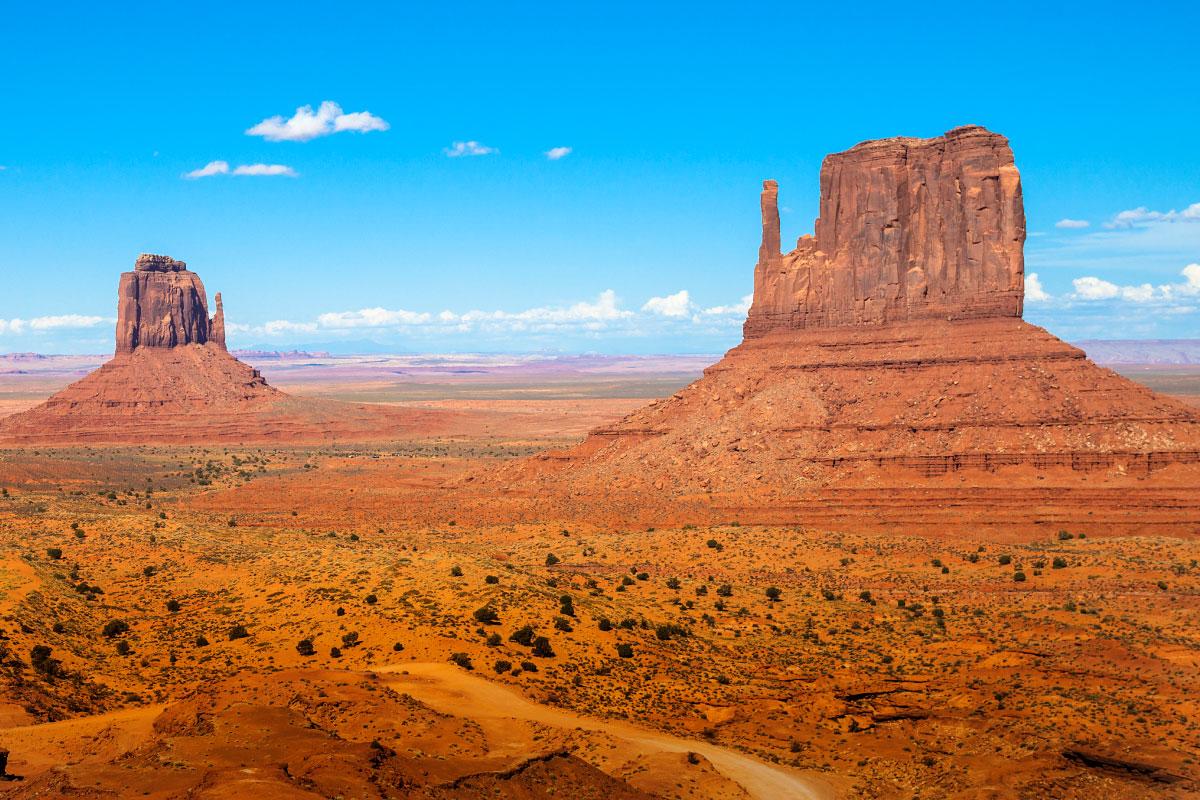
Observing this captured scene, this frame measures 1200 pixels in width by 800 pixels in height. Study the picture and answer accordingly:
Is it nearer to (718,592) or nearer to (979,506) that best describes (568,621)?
(718,592)

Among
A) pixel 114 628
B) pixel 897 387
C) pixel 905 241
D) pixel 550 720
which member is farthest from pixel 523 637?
pixel 905 241

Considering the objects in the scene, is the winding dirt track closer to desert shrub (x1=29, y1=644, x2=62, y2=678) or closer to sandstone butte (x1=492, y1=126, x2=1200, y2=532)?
desert shrub (x1=29, y1=644, x2=62, y2=678)

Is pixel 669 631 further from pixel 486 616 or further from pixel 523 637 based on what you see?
pixel 486 616

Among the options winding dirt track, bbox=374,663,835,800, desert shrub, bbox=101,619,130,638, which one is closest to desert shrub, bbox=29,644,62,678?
desert shrub, bbox=101,619,130,638

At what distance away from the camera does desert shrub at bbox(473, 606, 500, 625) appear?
3853 centimetres

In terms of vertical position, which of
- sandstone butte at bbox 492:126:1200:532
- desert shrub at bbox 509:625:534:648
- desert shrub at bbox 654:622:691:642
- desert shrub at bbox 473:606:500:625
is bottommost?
desert shrub at bbox 654:622:691:642

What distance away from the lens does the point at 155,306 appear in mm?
156250

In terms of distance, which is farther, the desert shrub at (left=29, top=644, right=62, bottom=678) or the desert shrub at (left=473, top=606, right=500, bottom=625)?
the desert shrub at (left=473, top=606, right=500, bottom=625)

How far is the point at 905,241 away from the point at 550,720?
57.3 m

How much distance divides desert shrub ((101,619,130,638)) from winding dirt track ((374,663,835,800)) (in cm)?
973

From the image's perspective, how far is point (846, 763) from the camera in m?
30.2

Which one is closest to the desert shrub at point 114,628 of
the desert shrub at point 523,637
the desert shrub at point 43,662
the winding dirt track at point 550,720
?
the desert shrub at point 43,662

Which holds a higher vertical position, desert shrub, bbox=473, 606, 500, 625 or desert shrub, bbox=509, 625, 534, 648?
desert shrub, bbox=473, 606, 500, 625

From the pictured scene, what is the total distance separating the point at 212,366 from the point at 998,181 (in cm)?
11599
